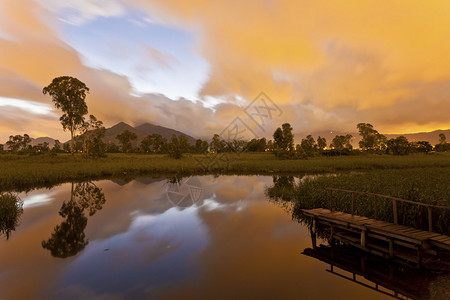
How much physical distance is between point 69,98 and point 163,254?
62449 millimetres

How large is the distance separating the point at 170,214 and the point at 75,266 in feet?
30.1

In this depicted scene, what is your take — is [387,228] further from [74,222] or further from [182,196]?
[182,196]

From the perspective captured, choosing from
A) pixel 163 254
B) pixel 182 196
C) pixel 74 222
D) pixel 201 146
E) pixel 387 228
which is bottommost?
pixel 163 254

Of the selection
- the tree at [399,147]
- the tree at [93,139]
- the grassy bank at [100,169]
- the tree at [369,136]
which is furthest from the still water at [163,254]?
the tree at [369,136]

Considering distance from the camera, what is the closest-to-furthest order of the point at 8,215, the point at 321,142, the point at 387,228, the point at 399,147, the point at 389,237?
the point at 389,237 < the point at 387,228 < the point at 8,215 < the point at 399,147 < the point at 321,142

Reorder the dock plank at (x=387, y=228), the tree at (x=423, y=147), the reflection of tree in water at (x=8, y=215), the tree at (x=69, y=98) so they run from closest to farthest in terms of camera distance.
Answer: the dock plank at (x=387, y=228) → the reflection of tree in water at (x=8, y=215) → the tree at (x=69, y=98) → the tree at (x=423, y=147)

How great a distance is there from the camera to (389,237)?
10.5 meters

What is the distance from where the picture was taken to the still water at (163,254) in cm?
901

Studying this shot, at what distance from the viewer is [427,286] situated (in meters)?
8.65

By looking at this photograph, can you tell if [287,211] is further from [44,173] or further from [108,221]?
[44,173]

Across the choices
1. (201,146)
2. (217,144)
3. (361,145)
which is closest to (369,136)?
(361,145)

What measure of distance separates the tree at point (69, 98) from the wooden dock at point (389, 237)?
64.7m

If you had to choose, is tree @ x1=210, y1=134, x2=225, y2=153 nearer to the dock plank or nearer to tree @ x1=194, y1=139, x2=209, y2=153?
tree @ x1=194, y1=139, x2=209, y2=153

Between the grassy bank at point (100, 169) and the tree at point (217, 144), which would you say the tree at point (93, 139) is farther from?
the tree at point (217, 144)
